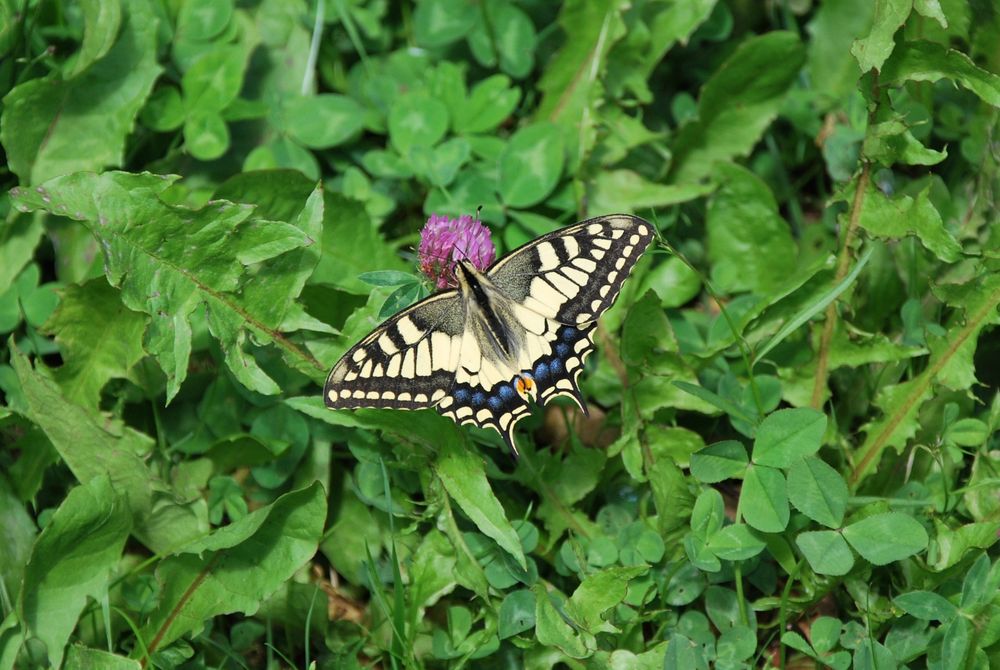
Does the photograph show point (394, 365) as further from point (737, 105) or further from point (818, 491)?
point (737, 105)

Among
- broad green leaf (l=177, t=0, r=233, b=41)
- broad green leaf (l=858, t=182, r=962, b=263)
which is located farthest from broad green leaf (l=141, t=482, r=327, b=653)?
broad green leaf (l=177, t=0, r=233, b=41)

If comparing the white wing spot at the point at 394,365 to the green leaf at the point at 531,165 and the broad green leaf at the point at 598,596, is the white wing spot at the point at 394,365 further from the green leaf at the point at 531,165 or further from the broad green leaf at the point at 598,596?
the green leaf at the point at 531,165

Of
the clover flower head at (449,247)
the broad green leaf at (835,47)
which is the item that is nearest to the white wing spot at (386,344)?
the clover flower head at (449,247)

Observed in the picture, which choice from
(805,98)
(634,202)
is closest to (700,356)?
(634,202)

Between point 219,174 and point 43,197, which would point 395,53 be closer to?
point 219,174

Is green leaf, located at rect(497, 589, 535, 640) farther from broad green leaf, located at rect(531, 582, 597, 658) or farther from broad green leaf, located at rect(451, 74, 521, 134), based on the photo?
broad green leaf, located at rect(451, 74, 521, 134)
